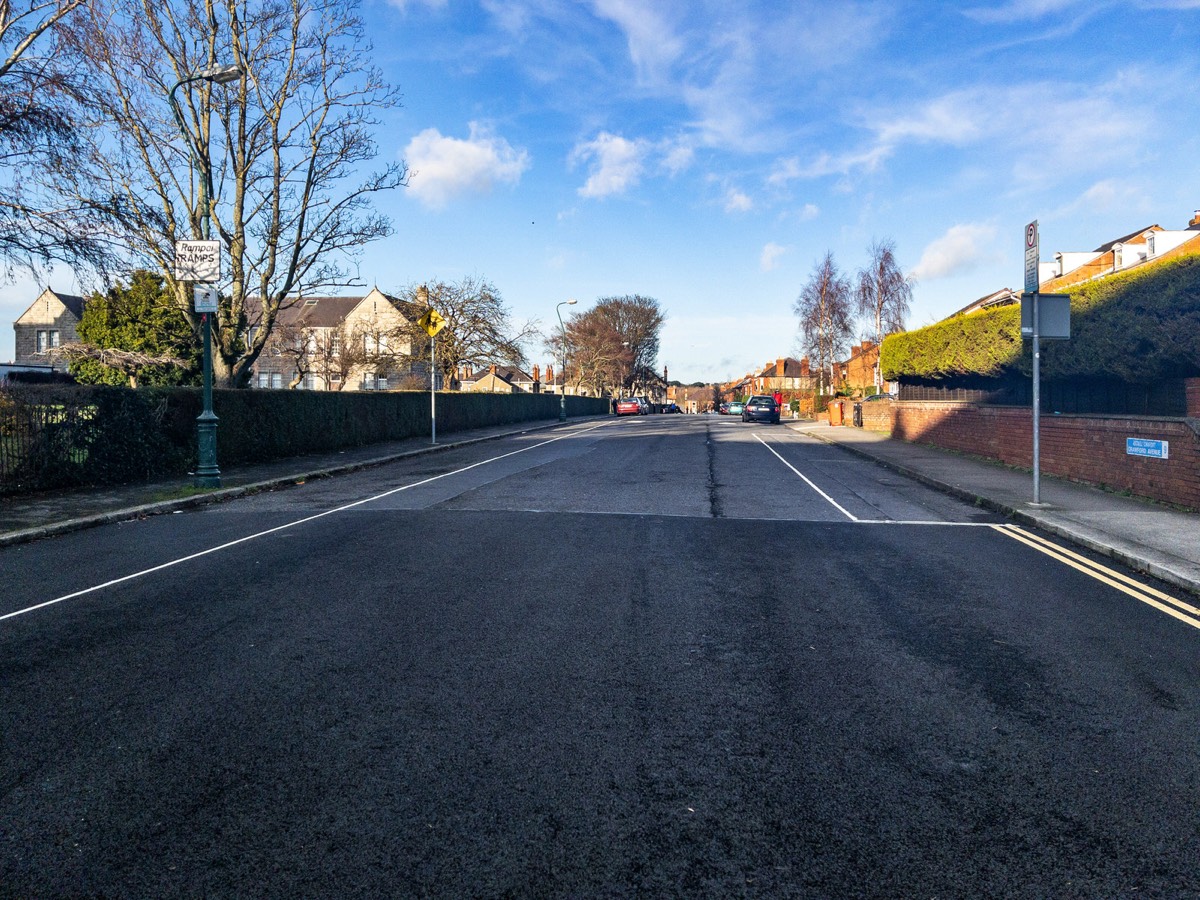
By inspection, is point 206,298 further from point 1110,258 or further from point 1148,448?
point 1110,258

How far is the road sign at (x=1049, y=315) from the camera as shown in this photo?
11617 millimetres

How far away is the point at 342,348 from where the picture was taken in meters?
54.4

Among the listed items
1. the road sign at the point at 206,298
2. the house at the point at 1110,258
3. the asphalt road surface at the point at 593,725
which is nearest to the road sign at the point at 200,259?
the road sign at the point at 206,298

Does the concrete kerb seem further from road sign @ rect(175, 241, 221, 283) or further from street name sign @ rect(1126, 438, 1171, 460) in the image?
street name sign @ rect(1126, 438, 1171, 460)

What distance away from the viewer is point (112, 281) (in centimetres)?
1552

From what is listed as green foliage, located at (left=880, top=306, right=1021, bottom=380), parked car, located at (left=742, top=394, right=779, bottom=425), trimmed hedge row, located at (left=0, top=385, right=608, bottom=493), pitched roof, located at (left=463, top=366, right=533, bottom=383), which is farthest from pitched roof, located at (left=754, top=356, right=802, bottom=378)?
trimmed hedge row, located at (left=0, top=385, right=608, bottom=493)

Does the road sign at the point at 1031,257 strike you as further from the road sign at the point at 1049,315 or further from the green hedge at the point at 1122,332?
the green hedge at the point at 1122,332

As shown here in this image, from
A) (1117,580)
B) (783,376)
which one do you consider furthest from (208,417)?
(783,376)

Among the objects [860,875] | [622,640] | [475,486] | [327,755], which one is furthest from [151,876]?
[475,486]

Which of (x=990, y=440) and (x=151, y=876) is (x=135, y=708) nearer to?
(x=151, y=876)

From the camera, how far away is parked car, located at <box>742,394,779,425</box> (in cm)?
5000

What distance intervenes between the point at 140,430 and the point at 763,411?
40233 millimetres

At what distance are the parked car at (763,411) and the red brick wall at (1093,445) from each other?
26.9m

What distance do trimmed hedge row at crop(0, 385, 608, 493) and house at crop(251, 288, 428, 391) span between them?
17.9 m
